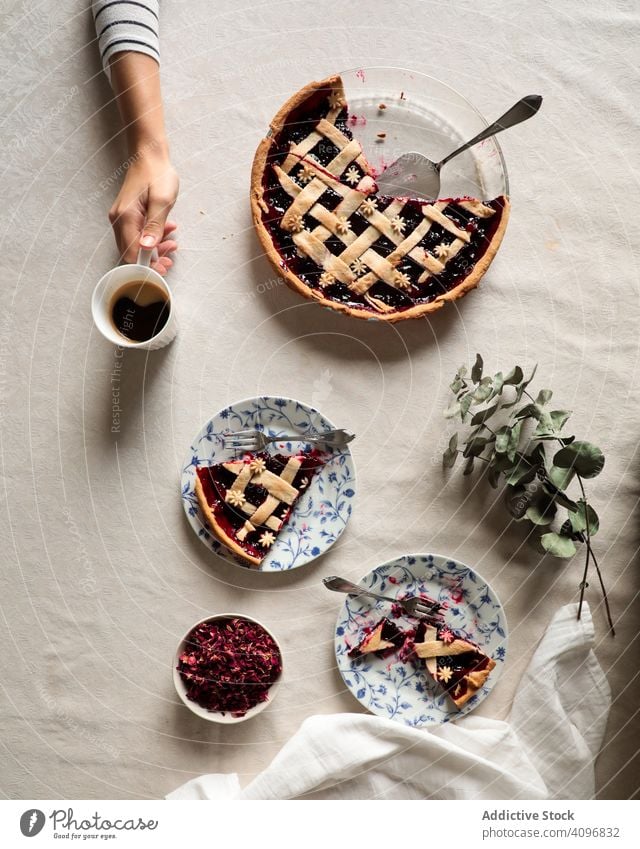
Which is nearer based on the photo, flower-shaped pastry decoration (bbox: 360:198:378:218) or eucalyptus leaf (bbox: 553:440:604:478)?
eucalyptus leaf (bbox: 553:440:604:478)

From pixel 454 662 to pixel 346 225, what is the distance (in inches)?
29.0

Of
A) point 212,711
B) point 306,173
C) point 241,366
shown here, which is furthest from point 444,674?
point 306,173

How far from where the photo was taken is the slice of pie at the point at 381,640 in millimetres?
1199

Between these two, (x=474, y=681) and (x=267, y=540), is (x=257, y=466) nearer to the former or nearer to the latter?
(x=267, y=540)

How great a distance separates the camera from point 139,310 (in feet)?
3.83

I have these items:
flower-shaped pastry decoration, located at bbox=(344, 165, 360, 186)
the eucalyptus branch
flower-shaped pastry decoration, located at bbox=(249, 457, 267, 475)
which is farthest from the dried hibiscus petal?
flower-shaped pastry decoration, located at bbox=(344, 165, 360, 186)

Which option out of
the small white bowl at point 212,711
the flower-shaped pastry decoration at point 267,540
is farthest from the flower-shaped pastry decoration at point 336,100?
the small white bowl at point 212,711

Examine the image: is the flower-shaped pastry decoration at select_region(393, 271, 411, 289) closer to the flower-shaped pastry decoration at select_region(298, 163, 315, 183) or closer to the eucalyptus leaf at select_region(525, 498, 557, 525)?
the flower-shaped pastry decoration at select_region(298, 163, 315, 183)

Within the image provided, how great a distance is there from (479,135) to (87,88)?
2.21 ft

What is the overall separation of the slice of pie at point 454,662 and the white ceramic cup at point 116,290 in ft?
2.13

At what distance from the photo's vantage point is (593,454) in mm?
1118

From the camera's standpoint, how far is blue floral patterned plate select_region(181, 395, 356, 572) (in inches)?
47.9

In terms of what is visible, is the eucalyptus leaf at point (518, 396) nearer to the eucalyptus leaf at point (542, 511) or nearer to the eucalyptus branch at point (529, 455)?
the eucalyptus branch at point (529, 455)

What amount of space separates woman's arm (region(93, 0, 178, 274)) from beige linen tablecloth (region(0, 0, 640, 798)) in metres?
0.06
